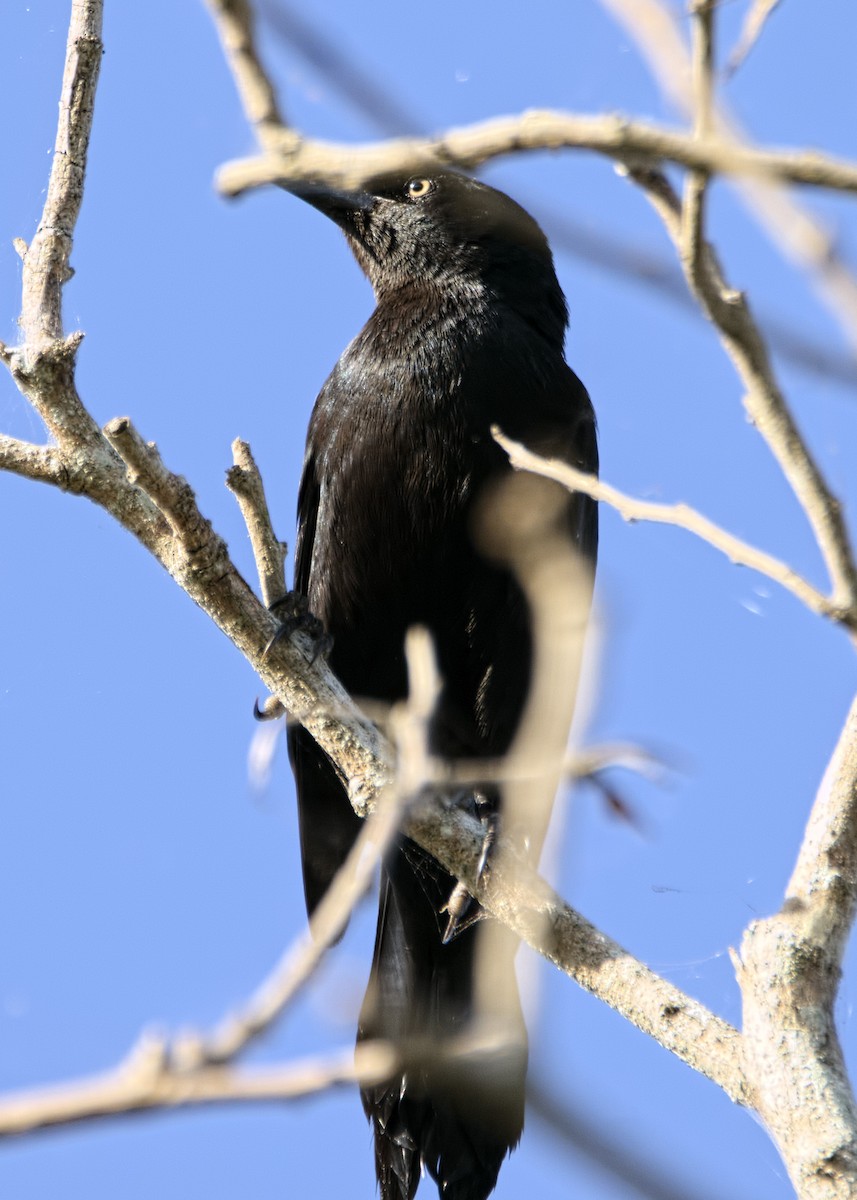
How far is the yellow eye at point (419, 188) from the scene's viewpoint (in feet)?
17.2

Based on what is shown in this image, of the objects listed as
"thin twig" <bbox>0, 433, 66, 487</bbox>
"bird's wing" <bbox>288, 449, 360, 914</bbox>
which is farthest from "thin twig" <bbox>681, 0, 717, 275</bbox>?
"bird's wing" <bbox>288, 449, 360, 914</bbox>

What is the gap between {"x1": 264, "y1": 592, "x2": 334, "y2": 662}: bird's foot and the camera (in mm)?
3949

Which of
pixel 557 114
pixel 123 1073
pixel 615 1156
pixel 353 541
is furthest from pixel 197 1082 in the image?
pixel 353 541

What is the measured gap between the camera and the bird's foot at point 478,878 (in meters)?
3.37

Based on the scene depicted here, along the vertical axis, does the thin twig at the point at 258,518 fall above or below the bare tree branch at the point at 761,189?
above

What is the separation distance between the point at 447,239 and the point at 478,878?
2.61m

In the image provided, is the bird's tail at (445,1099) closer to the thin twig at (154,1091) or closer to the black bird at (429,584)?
the black bird at (429,584)

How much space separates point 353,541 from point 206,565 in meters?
1.28

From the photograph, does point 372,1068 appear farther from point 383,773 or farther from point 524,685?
point 524,685

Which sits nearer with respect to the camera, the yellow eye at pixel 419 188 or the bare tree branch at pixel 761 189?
the bare tree branch at pixel 761 189

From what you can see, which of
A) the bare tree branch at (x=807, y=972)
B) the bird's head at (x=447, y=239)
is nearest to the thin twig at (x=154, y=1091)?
the bare tree branch at (x=807, y=972)

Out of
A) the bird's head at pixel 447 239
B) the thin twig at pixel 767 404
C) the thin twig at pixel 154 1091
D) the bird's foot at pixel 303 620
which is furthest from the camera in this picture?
the bird's head at pixel 447 239

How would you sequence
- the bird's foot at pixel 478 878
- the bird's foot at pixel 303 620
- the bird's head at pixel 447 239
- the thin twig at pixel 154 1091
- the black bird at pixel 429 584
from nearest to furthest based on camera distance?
1. the thin twig at pixel 154 1091
2. the bird's foot at pixel 478 878
3. the bird's foot at pixel 303 620
4. the black bird at pixel 429 584
5. the bird's head at pixel 447 239

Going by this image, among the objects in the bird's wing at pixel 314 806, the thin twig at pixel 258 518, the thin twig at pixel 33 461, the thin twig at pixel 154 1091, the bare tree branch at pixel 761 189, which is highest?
the bird's wing at pixel 314 806
